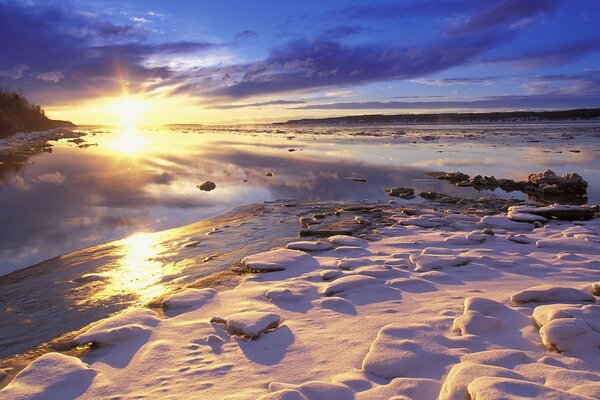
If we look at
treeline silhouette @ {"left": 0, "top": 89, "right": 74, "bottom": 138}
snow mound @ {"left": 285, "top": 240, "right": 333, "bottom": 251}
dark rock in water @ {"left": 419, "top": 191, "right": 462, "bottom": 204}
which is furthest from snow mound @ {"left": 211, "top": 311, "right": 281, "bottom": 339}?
treeline silhouette @ {"left": 0, "top": 89, "right": 74, "bottom": 138}

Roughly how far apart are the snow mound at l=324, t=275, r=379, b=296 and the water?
203 cm

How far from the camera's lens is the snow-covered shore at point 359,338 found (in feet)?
8.93

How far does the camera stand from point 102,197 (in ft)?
38.9

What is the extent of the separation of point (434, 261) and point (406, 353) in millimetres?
2487

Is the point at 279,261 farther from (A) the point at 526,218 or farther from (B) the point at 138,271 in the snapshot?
(A) the point at 526,218

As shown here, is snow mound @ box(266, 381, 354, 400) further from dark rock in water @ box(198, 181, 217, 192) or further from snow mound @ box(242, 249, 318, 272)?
dark rock in water @ box(198, 181, 217, 192)

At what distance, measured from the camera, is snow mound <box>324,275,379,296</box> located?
4.48m

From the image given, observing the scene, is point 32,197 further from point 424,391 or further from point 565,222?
point 565,222

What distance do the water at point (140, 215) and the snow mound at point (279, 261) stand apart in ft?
2.29

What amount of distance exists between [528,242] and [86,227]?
27.9ft

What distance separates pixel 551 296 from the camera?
13.1 feet

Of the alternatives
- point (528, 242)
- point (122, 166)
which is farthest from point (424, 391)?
point (122, 166)

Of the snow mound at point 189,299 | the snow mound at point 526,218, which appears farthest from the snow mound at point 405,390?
the snow mound at point 526,218

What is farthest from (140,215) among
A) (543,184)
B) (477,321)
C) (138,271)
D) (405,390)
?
(543,184)
